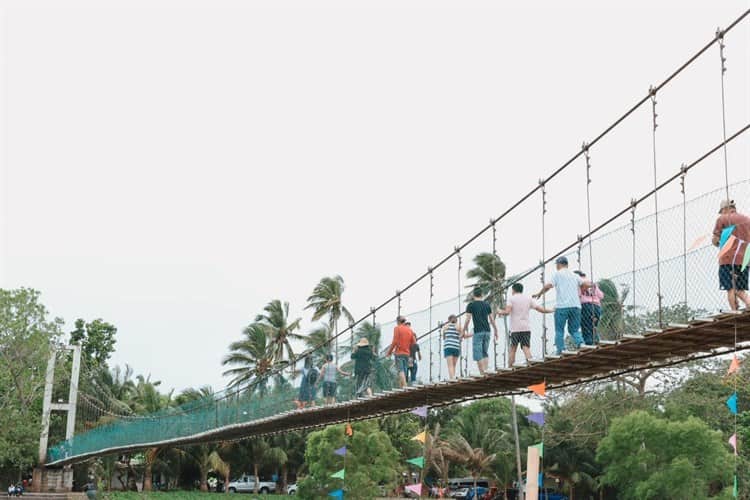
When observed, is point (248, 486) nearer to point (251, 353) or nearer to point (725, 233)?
point (251, 353)

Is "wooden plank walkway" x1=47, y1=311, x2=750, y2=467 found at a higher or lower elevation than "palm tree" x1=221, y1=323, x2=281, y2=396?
lower

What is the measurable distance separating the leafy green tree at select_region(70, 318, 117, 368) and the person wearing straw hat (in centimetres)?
3289

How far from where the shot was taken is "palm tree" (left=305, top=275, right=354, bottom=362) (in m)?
38.2

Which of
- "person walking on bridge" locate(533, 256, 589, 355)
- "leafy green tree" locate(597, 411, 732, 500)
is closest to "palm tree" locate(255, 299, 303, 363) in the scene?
"leafy green tree" locate(597, 411, 732, 500)

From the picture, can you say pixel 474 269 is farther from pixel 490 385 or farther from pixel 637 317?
pixel 637 317

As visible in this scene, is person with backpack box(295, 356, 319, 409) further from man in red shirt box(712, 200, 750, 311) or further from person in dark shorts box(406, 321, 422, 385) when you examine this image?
man in red shirt box(712, 200, 750, 311)

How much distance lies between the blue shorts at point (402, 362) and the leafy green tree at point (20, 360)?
20.2 meters

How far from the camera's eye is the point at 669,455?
25.6 meters

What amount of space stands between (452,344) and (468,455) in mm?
25940

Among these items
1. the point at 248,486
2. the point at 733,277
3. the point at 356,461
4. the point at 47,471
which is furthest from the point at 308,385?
the point at 248,486

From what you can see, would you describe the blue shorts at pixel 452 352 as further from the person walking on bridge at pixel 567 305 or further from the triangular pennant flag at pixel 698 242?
the triangular pennant flag at pixel 698 242

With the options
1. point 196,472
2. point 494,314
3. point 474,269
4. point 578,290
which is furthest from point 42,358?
point 578,290

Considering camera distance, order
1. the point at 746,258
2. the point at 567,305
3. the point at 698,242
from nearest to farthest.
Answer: the point at 746,258 < the point at 698,242 < the point at 567,305

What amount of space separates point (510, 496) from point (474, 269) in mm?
10053
